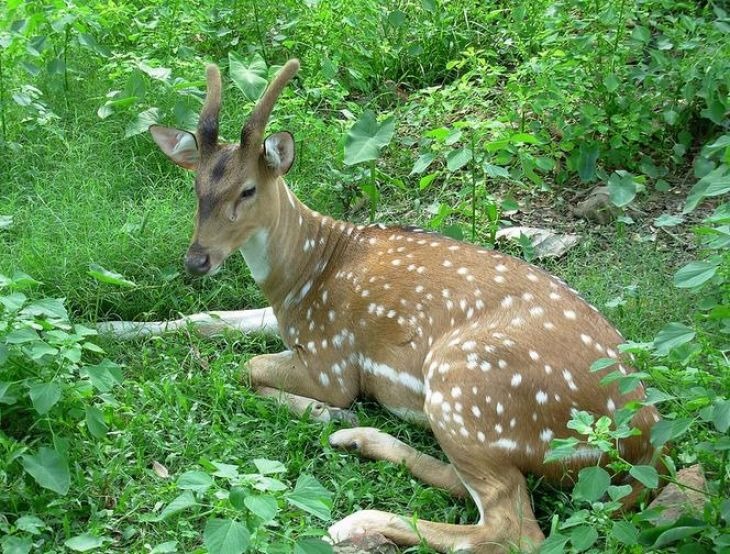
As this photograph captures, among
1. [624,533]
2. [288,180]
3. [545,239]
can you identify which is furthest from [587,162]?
[624,533]

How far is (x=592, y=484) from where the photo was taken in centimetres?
431

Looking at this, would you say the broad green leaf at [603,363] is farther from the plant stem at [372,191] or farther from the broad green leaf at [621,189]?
the plant stem at [372,191]

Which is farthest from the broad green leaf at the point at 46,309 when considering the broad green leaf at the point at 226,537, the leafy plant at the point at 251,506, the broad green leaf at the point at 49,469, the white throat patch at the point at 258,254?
the broad green leaf at the point at 226,537

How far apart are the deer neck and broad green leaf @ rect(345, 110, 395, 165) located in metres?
0.72

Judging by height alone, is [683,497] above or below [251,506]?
below

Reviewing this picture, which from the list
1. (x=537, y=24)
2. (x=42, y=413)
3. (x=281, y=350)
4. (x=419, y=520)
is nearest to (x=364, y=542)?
(x=419, y=520)

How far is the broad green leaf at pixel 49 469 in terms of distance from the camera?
4844mm

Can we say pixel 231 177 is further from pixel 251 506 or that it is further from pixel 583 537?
pixel 583 537

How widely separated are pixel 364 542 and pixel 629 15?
4246 millimetres

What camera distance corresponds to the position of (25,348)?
196 inches

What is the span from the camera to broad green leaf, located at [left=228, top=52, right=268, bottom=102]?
750cm

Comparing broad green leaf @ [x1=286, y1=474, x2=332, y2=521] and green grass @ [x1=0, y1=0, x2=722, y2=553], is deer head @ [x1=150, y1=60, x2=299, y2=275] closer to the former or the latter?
green grass @ [x1=0, y1=0, x2=722, y2=553]

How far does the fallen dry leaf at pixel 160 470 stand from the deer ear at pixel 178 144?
62.6 inches

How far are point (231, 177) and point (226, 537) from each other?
2279 mm
